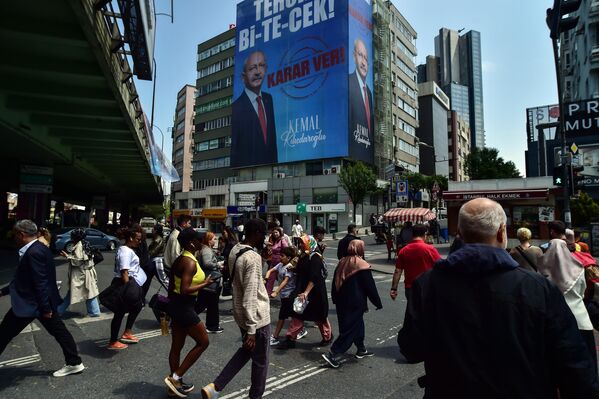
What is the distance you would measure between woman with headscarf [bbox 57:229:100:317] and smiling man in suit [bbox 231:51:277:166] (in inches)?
1798

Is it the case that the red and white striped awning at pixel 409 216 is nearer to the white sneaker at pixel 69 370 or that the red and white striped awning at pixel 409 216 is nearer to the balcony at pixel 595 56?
the white sneaker at pixel 69 370

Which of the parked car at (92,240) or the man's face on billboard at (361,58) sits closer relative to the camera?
the parked car at (92,240)

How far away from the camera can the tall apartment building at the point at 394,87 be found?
53.1 meters

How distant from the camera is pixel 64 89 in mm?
10102

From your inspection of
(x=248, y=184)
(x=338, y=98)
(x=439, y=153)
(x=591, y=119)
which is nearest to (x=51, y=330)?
(x=591, y=119)

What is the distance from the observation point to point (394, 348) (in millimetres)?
5383

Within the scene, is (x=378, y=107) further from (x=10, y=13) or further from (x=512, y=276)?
(x=512, y=276)

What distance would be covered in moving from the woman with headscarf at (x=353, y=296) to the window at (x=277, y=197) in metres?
46.1

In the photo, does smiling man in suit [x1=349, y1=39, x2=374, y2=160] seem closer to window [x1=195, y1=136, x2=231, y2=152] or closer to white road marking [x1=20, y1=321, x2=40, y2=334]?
window [x1=195, y1=136, x2=231, y2=152]

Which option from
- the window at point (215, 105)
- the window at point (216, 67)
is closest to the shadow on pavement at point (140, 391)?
the window at point (215, 105)

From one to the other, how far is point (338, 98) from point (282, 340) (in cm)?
4386

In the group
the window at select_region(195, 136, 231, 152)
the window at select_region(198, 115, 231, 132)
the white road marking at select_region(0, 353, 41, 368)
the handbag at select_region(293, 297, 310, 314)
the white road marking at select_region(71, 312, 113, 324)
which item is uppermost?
the window at select_region(198, 115, 231, 132)

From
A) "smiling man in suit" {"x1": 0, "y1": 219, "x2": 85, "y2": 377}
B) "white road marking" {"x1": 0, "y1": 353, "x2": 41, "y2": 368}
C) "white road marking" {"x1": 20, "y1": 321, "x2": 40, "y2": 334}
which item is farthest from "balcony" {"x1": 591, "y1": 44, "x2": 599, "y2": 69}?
"white road marking" {"x1": 0, "y1": 353, "x2": 41, "y2": 368}

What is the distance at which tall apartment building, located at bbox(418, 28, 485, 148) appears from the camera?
143m
